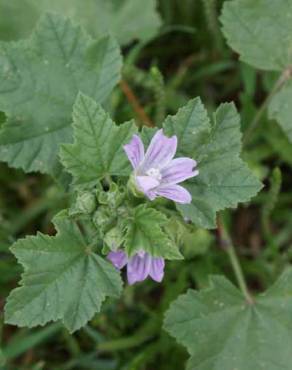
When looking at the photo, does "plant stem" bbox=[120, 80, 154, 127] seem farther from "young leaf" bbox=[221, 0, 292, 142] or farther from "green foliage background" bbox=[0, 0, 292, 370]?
"young leaf" bbox=[221, 0, 292, 142]

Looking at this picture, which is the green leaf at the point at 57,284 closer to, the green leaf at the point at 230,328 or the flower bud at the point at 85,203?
the flower bud at the point at 85,203

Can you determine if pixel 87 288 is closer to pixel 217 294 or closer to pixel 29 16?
pixel 217 294

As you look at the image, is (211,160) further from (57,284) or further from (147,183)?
(57,284)

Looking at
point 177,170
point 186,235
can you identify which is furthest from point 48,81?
point 186,235

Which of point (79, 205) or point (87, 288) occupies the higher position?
point (79, 205)

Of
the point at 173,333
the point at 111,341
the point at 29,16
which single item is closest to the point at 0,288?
the point at 111,341
